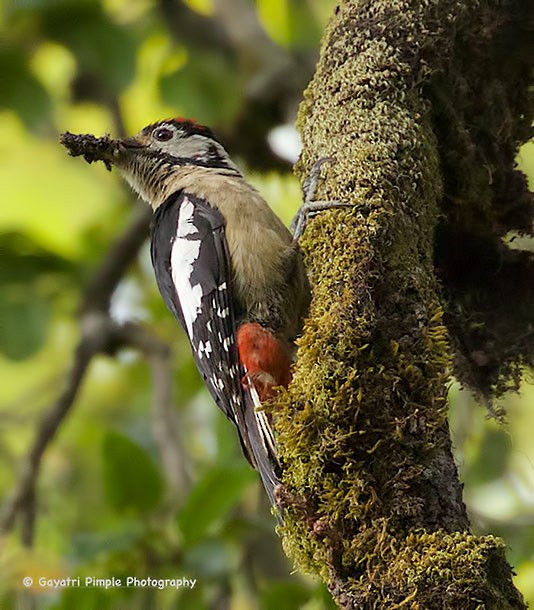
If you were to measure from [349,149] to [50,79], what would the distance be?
286cm

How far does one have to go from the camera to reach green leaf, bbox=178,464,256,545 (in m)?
3.07

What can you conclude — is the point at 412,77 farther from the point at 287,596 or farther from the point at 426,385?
the point at 287,596

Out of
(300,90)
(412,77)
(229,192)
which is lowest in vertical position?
(412,77)

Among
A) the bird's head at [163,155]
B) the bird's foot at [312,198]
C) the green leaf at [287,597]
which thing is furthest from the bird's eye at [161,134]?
the green leaf at [287,597]

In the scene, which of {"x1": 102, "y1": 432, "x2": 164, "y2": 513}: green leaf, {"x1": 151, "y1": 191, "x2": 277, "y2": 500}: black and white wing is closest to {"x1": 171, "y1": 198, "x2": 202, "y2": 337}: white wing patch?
{"x1": 151, "y1": 191, "x2": 277, "y2": 500}: black and white wing

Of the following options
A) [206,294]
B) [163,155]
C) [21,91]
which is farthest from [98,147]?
[21,91]

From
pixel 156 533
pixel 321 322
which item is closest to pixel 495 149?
pixel 321 322

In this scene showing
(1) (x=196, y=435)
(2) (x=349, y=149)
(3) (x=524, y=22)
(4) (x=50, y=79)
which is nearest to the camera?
(2) (x=349, y=149)

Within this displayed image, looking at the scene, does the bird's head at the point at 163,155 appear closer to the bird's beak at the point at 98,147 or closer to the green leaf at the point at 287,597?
the bird's beak at the point at 98,147

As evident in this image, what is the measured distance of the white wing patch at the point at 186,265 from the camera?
2670 millimetres

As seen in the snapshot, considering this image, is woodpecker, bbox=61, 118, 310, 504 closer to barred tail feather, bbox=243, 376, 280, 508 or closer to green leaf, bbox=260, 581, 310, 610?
barred tail feather, bbox=243, 376, 280, 508

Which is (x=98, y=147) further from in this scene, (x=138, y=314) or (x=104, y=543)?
(x=138, y=314)

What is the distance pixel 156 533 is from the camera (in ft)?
10.2

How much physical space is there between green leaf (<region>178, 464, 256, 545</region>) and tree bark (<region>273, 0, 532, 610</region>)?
1111 millimetres
